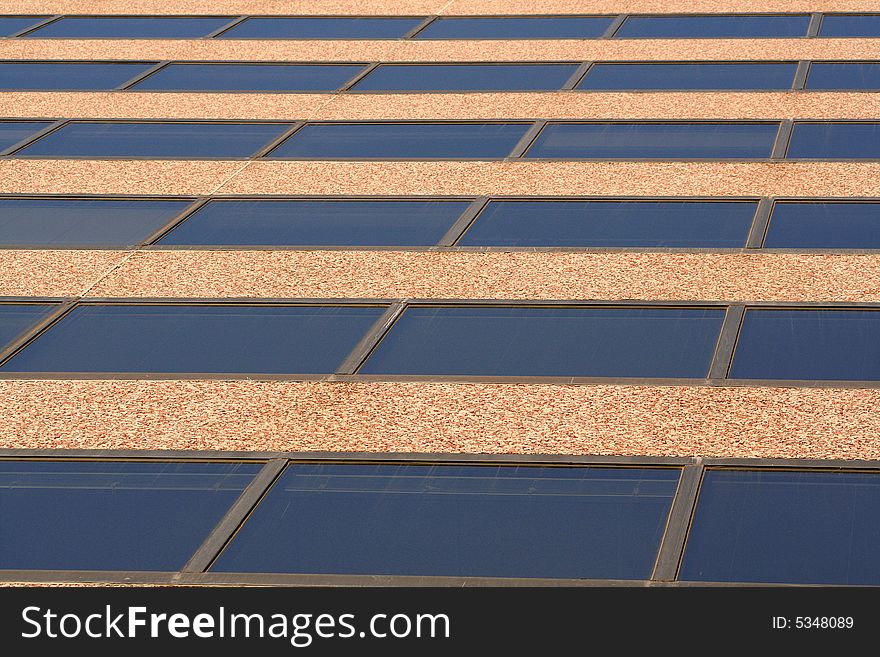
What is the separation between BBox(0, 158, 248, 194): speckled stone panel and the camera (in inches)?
471

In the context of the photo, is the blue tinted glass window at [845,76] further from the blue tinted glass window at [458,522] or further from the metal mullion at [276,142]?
the blue tinted glass window at [458,522]

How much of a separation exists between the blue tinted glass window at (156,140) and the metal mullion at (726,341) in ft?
17.7

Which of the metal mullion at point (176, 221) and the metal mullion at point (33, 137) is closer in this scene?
the metal mullion at point (176, 221)

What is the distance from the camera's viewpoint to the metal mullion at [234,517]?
6461mm

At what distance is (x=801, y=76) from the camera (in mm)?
14711

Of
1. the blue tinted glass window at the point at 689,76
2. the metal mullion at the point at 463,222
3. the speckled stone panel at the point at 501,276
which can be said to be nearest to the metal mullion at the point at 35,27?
the blue tinted glass window at the point at 689,76

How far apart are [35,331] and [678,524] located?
4419 mm

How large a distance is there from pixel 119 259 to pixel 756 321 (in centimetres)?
437

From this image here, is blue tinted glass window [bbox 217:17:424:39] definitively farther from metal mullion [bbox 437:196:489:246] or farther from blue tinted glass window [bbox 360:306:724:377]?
blue tinted glass window [bbox 360:306:724:377]

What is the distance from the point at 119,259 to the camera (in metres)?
10.4

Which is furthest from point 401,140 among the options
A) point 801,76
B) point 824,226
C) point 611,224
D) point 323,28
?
point 323,28

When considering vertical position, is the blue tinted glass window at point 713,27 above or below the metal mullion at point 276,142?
below

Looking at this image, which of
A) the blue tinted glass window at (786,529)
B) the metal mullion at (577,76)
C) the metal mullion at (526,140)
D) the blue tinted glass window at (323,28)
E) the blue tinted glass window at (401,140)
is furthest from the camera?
the blue tinted glass window at (323,28)
